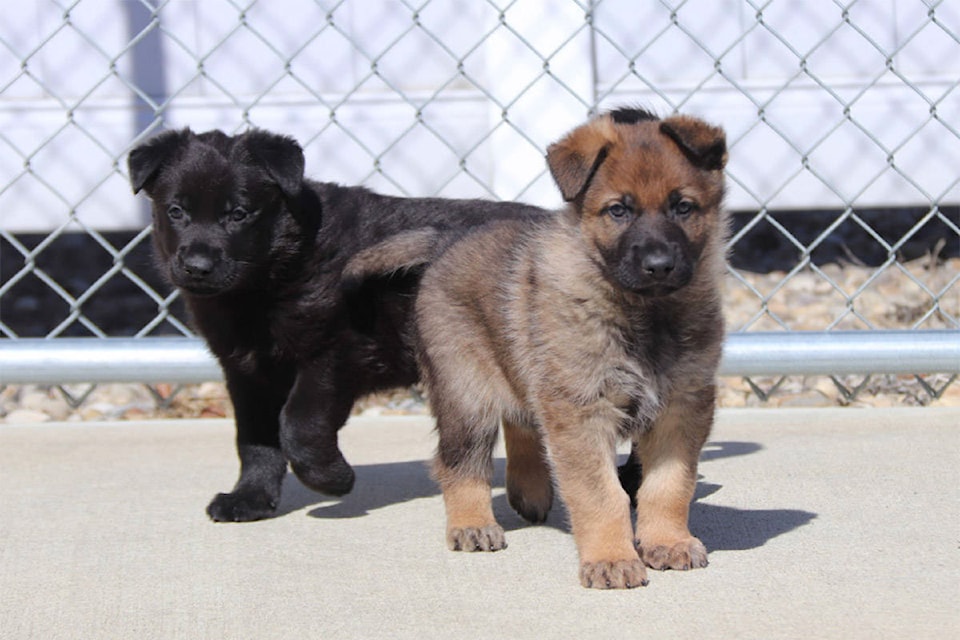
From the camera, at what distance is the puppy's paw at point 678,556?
2645 mm

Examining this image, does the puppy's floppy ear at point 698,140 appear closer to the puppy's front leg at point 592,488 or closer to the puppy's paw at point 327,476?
the puppy's front leg at point 592,488

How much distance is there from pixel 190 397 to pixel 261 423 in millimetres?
1463

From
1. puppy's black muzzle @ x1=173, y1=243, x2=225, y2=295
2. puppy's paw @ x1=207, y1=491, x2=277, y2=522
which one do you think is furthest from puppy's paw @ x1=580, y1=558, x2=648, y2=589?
puppy's black muzzle @ x1=173, y1=243, x2=225, y2=295

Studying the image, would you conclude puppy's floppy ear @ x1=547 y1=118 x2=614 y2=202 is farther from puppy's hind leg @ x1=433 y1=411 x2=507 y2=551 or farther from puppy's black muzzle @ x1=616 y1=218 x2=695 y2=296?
puppy's hind leg @ x1=433 y1=411 x2=507 y2=551

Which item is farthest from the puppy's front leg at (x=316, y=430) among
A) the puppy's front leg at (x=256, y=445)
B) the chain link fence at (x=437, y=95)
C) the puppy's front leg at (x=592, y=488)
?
the chain link fence at (x=437, y=95)

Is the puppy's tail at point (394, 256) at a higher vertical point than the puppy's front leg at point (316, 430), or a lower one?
higher

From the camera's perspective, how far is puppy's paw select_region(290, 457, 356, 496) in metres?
3.33

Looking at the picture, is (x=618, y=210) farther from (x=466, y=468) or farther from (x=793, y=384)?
(x=793, y=384)

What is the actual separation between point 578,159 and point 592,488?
69cm

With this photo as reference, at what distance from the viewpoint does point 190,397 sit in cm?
494

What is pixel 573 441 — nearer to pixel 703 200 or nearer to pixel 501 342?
pixel 501 342

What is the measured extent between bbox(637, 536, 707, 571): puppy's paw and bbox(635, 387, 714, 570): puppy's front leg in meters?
0.02

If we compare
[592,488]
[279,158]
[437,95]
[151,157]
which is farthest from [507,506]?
[437,95]

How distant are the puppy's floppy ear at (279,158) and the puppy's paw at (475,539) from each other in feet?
3.49
